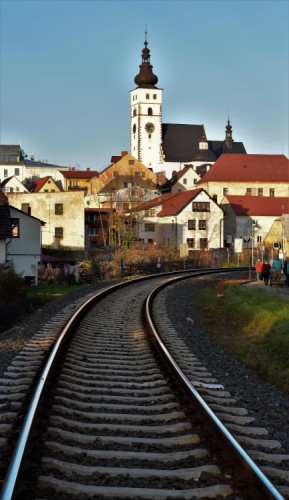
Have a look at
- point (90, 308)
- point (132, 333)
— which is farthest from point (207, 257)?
point (132, 333)

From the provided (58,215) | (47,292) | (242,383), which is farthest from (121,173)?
(242,383)

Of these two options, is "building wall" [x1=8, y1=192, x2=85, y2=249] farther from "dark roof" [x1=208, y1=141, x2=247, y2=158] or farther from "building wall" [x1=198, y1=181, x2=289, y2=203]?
"dark roof" [x1=208, y1=141, x2=247, y2=158]

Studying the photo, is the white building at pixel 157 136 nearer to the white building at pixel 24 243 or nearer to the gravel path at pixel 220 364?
the white building at pixel 24 243

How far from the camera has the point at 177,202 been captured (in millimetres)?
83812

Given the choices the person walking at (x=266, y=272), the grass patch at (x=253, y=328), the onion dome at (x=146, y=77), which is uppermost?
the onion dome at (x=146, y=77)

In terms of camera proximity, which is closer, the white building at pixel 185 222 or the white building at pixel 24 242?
the white building at pixel 24 242

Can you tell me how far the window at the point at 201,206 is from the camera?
8125cm

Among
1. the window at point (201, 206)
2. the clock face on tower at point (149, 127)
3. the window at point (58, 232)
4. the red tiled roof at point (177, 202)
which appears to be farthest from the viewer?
the clock face on tower at point (149, 127)

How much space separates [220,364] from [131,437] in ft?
19.0

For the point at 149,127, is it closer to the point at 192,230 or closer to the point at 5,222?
the point at 192,230

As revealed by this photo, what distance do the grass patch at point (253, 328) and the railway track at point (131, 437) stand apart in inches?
64.7

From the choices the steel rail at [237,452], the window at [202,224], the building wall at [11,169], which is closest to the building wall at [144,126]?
the building wall at [11,169]

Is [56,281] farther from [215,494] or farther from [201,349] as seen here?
[215,494]

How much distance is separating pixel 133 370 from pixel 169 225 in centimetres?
7275
